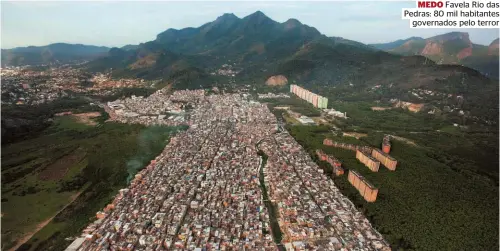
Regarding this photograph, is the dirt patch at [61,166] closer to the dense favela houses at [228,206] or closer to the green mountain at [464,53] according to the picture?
the dense favela houses at [228,206]

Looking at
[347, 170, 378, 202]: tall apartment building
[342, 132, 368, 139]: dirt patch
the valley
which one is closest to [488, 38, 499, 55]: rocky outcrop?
the valley

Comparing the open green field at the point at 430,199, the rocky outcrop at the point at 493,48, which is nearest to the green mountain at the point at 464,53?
the rocky outcrop at the point at 493,48

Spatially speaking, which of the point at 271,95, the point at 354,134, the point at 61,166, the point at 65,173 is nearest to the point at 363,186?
the point at 354,134

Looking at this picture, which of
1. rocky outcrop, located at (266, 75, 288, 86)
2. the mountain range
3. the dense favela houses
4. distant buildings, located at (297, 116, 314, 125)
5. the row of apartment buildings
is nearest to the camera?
the dense favela houses

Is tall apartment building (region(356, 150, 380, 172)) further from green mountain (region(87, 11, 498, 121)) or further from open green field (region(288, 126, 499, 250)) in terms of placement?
green mountain (region(87, 11, 498, 121))

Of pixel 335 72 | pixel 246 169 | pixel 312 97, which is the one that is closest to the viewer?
pixel 246 169

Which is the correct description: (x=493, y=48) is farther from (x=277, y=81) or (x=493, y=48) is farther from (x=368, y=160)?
(x=368, y=160)
